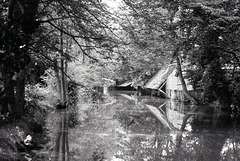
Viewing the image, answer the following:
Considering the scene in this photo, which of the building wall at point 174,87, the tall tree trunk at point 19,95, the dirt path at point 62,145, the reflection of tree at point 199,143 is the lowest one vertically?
the reflection of tree at point 199,143

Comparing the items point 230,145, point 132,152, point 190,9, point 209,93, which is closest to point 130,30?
point 132,152

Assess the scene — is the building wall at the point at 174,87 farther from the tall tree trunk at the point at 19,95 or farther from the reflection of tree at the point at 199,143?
the tall tree trunk at the point at 19,95

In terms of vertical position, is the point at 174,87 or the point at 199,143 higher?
the point at 174,87

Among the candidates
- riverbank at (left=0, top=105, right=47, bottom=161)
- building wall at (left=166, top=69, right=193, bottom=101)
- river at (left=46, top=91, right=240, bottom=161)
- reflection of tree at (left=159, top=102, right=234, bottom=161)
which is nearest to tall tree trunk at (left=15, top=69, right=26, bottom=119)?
riverbank at (left=0, top=105, right=47, bottom=161)

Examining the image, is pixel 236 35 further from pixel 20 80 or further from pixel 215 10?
pixel 20 80

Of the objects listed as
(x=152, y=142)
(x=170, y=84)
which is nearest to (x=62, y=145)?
(x=152, y=142)

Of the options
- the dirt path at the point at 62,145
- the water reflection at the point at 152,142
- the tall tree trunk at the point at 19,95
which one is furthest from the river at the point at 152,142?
the tall tree trunk at the point at 19,95

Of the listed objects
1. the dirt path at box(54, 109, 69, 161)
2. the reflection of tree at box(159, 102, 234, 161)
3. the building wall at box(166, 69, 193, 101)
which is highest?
the building wall at box(166, 69, 193, 101)

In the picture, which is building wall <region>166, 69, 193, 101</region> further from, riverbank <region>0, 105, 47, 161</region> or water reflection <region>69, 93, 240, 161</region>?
riverbank <region>0, 105, 47, 161</region>

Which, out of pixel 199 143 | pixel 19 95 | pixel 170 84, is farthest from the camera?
pixel 170 84

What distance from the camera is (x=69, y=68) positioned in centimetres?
2542

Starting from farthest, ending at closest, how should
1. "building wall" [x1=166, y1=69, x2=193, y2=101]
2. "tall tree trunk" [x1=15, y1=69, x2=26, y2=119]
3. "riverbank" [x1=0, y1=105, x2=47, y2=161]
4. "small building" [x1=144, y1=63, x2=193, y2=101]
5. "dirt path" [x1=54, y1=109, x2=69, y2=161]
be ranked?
"small building" [x1=144, y1=63, x2=193, y2=101]
"building wall" [x1=166, y1=69, x2=193, y2=101]
"tall tree trunk" [x1=15, y1=69, x2=26, y2=119]
"dirt path" [x1=54, y1=109, x2=69, y2=161]
"riverbank" [x1=0, y1=105, x2=47, y2=161]

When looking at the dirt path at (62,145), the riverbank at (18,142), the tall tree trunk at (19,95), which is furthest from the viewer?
the tall tree trunk at (19,95)

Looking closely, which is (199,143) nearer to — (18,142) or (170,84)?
(18,142)
